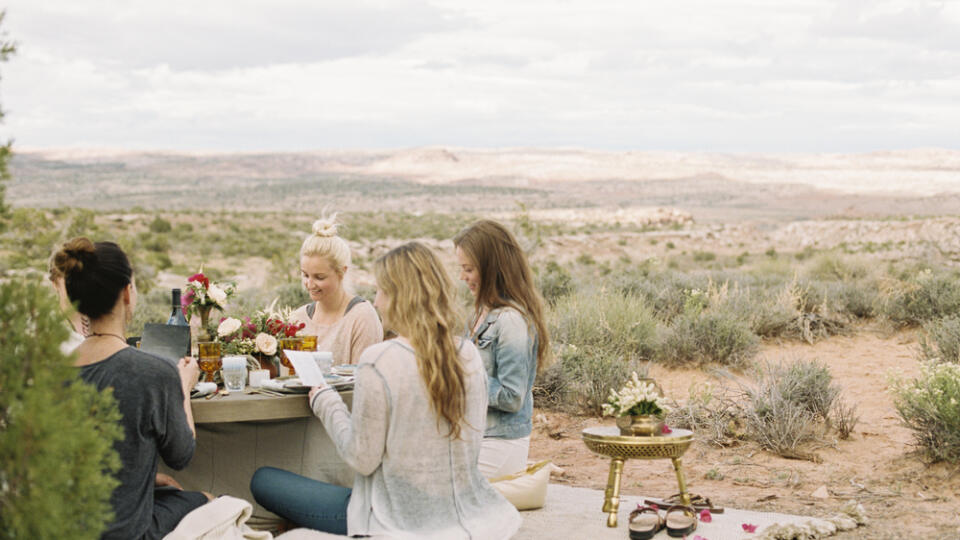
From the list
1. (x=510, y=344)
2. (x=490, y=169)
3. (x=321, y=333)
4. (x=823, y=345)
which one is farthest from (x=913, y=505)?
(x=490, y=169)

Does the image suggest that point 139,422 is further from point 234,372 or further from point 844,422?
point 844,422

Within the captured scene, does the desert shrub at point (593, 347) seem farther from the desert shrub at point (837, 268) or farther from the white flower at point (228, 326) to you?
the desert shrub at point (837, 268)

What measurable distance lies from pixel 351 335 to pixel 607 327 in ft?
16.5

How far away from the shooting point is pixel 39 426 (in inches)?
79.4

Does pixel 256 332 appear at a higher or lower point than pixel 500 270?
lower

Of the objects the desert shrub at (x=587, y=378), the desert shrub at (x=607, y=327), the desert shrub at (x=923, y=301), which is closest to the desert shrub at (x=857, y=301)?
the desert shrub at (x=923, y=301)

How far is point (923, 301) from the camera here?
11.9m

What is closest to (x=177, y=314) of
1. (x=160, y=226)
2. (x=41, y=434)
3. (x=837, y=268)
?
(x=41, y=434)

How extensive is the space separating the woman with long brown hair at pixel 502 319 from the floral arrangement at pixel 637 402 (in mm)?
479

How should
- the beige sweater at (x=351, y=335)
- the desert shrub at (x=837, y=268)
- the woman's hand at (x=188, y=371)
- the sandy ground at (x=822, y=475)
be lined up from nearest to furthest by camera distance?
1. the woman's hand at (x=188, y=371)
2. the beige sweater at (x=351, y=335)
3. the sandy ground at (x=822, y=475)
4. the desert shrub at (x=837, y=268)

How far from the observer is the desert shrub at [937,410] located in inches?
228

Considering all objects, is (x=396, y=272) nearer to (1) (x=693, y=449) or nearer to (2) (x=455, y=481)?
(2) (x=455, y=481)

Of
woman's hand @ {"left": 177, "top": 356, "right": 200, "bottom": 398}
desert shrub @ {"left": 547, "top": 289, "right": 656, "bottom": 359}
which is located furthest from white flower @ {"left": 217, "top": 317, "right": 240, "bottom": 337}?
desert shrub @ {"left": 547, "top": 289, "right": 656, "bottom": 359}

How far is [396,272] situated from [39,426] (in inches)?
62.1
